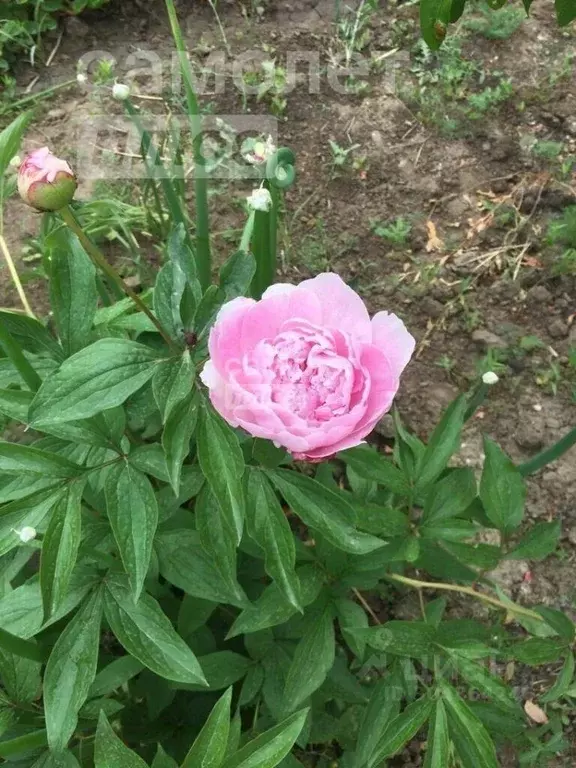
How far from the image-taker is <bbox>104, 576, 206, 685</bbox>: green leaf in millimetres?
855

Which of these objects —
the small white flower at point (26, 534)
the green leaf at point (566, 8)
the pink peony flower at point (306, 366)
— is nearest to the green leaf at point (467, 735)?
the pink peony flower at point (306, 366)

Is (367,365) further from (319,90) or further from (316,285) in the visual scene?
(319,90)

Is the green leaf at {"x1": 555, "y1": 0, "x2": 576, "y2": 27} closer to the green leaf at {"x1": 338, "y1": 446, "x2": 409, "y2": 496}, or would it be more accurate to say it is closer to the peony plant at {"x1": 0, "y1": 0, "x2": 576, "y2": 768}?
the peony plant at {"x1": 0, "y1": 0, "x2": 576, "y2": 768}

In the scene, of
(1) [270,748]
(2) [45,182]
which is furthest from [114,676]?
(2) [45,182]

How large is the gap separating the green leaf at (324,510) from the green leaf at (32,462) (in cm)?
25

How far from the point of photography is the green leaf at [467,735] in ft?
2.84

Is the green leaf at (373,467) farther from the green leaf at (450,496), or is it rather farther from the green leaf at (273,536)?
the green leaf at (273,536)

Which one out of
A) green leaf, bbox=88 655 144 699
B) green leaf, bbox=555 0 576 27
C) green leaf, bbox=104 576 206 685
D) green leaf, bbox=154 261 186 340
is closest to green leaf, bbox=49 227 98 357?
green leaf, bbox=154 261 186 340

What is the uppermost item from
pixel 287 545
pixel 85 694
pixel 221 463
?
pixel 221 463

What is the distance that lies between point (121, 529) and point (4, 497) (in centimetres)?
18

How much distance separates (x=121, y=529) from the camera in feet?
2.72

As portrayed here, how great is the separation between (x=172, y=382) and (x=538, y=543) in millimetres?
602

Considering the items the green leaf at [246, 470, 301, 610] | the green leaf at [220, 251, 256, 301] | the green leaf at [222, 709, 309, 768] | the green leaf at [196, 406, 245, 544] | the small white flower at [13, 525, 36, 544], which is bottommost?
the green leaf at [222, 709, 309, 768]

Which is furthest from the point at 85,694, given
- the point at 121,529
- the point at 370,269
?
the point at 370,269
